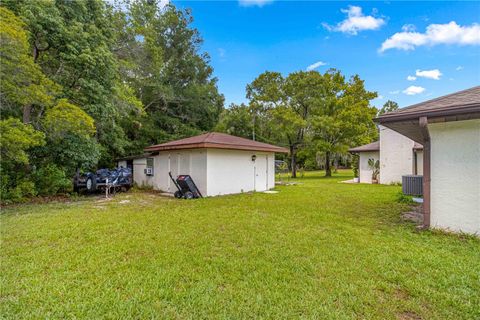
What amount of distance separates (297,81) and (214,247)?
20107 millimetres

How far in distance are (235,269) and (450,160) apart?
15.0 feet

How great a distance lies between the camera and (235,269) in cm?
324

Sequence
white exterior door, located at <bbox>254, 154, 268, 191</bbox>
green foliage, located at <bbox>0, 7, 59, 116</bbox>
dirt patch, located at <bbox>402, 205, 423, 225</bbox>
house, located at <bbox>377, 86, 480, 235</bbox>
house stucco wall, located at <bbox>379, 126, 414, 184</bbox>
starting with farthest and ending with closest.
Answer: house stucco wall, located at <bbox>379, 126, 414, 184</bbox> < white exterior door, located at <bbox>254, 154, 268, 191</bbox> < green foliage, located at <bbox>0, 7, 59, 116</bbox> < dirt patch, located at <bbox>402, 205, 423, 225</bbox> < house, located at <bbox>377, 86, 480, 235</bbox>

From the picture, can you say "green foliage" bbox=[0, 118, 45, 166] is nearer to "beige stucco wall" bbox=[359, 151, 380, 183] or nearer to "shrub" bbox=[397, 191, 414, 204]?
"shrub" bbox=[397, 191, 414, 204]

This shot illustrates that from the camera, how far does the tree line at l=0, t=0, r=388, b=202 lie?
24.4 ft

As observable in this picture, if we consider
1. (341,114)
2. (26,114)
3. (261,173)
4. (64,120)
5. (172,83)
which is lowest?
(261,173)

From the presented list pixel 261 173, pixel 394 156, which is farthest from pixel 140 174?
pixel 394 156

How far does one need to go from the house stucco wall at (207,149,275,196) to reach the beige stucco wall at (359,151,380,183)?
24.5 feet

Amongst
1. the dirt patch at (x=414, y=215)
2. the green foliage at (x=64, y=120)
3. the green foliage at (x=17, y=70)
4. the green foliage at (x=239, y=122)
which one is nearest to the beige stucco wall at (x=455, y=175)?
the dirt patch at (x=414, y=215)

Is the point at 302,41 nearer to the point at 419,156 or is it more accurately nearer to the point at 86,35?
the point at 419,156

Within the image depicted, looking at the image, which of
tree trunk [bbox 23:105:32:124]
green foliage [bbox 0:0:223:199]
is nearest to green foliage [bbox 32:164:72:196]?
green foliage [bbox 0:0:223:199]

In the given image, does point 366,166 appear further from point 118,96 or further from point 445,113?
point 118,96

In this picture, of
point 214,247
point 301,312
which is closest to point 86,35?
point 214,247

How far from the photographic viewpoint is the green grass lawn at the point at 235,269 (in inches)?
94.3
